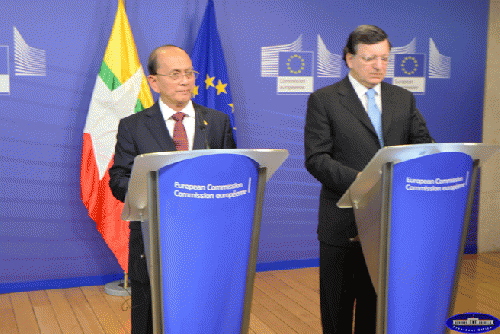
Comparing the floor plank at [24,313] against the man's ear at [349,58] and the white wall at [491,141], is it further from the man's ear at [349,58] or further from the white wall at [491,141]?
the white wall at [491,141]

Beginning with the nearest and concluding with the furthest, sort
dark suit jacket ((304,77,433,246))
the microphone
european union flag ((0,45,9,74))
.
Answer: the microphone
dark suit jacket ((304,77,433,246))
european union flag ((0,45,9,74))

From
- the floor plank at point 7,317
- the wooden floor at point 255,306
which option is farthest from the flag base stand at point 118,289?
the floor plank at point 7,317

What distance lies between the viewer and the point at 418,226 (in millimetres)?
1683

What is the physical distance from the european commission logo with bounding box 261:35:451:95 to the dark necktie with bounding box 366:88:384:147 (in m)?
2.62

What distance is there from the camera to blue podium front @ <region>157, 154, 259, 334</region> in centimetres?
159

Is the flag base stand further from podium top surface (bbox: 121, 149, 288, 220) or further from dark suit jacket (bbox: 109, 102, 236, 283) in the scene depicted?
podium top surface (bbox: 121, 149, 288, 220)

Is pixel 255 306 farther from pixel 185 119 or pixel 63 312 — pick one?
pixel 185 119

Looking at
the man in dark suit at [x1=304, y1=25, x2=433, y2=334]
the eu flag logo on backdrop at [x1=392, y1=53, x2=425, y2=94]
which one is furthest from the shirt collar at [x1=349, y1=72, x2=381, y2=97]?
the eu flag logo on backdrop at [x1=392, y1=53, x2=425, y2=94]

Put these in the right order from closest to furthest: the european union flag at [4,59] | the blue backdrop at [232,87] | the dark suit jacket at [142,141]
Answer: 1. the dark suit jacket at [142,141]
2. the european union flag at [4,59]
3. the blue backdrop at [232,87]

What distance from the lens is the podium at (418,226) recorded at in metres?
1.66

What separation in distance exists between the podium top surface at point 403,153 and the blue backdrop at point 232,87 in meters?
3.10

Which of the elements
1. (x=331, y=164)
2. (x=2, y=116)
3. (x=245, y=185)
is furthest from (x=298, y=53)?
(x=245, y=185)

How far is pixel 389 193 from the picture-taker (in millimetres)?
1661

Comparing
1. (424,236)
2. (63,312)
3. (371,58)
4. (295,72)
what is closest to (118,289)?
(63,312)
